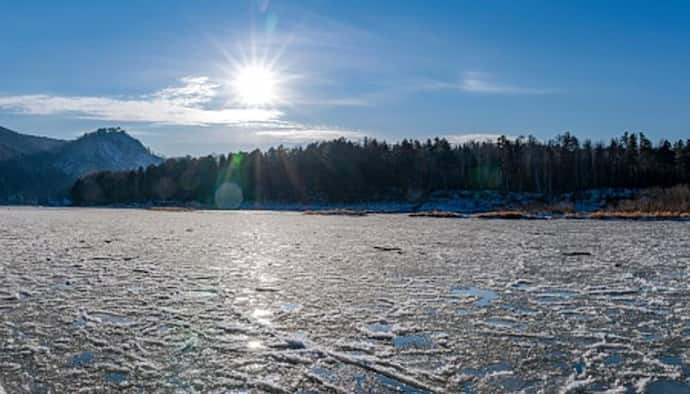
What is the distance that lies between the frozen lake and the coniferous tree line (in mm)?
65461

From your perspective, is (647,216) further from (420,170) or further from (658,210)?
(420,170)

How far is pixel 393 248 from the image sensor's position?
13.3m

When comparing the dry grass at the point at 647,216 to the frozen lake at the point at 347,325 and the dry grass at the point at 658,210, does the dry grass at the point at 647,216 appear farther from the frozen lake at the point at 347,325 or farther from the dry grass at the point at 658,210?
the frozen lake at the point at 347,325

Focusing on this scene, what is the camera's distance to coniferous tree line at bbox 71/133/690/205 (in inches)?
2717

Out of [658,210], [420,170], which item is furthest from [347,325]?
[420,170]

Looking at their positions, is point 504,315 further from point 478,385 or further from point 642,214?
point 642,214

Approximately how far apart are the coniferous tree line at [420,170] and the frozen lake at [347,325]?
65461mm

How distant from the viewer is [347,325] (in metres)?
5.34

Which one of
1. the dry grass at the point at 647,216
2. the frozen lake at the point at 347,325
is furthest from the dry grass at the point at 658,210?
the frozen lake at the point at 347,325

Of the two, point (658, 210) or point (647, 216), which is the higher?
point (658, 210)

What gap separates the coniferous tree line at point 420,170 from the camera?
69000 millimetres

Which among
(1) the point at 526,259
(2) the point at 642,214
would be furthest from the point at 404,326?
(2) the point at 642,214

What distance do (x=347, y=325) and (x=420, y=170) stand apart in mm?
75781

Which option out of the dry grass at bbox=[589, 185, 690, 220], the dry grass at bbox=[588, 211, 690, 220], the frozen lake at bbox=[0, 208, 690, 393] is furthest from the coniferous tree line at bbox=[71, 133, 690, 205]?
the frozen lake at bbox=[0, 208, 690, 393]
